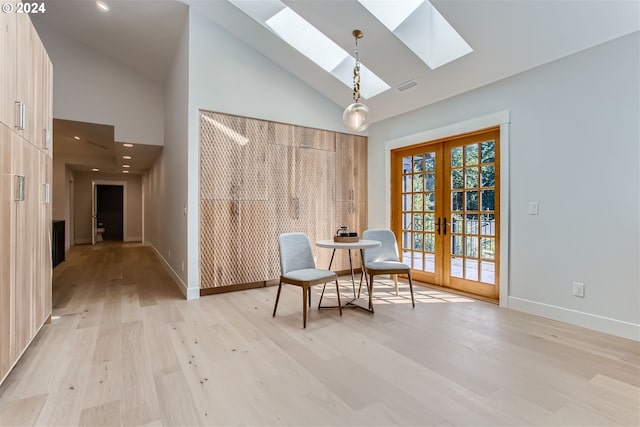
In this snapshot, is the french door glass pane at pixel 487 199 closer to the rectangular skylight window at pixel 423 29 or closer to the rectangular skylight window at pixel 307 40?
the rectangular skylight window at pixel 423 29

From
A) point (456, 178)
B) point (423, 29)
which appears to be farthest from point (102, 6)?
point (456, 178)

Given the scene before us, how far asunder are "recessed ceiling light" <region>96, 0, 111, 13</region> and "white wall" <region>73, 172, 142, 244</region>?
24.2 feet

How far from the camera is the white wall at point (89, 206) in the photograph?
32.9 ft

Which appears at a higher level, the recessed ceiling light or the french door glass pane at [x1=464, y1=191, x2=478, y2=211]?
the recessed ceiling light

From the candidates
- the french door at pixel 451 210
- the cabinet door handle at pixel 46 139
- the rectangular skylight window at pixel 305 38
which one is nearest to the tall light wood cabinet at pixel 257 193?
the rectangular skylight window at pixel 305 38

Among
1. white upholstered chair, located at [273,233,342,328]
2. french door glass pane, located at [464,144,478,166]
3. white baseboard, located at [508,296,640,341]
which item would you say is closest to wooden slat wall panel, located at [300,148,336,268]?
white upholstered chair, located at [273,233,342,328]

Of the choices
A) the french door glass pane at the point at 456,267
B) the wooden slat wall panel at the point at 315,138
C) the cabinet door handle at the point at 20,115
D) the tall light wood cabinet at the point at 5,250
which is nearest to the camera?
the tall light wood cabinet at the point at 5,250

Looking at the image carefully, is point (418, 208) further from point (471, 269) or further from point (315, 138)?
point (315, 138)

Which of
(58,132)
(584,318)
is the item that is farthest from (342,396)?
(58,132)

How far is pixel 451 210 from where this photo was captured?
4215 mm

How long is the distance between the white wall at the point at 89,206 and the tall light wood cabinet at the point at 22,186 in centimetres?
862

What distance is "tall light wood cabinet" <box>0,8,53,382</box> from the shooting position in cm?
187

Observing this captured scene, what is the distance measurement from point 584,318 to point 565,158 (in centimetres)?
151

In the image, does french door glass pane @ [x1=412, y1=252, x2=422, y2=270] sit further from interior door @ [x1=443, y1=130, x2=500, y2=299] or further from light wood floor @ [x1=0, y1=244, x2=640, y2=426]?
light wood floor @ [x1=0, y1=244, x2=640, y2=426]
